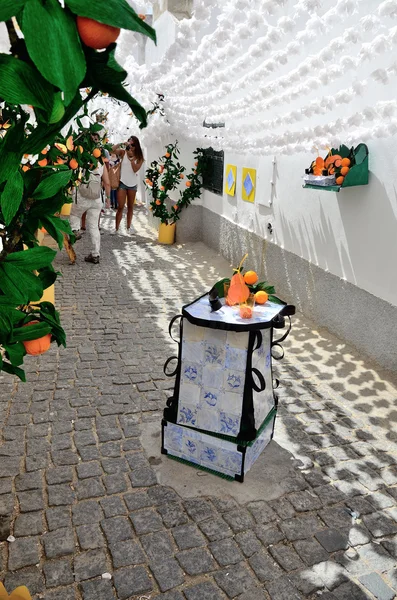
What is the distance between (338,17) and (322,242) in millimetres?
2769

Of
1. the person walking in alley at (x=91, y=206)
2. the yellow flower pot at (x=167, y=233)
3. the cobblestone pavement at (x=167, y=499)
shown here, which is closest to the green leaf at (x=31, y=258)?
the cobblestone pavement at (x=167, y=499)

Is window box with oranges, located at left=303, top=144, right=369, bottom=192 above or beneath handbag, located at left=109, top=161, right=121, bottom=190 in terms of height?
above

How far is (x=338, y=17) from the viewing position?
12.9 feet

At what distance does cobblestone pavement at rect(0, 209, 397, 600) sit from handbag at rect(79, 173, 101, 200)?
3851mm

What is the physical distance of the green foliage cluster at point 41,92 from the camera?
768mm

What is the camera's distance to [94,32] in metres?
0.81

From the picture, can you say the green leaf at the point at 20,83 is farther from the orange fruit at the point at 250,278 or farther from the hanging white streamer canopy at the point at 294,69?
the hanging white streamer canopy at the point at 294,69

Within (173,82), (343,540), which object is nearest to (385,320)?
(343,540)

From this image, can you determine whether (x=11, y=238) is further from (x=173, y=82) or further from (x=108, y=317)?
(x=173, y=82)

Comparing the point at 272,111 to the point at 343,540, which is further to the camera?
Result: the point at 272,111

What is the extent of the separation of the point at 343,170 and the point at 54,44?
15.4ft

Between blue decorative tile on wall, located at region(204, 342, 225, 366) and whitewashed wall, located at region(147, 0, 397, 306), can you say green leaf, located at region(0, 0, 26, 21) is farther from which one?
whitewashed wall, located at region(147, 0, 397, 306)

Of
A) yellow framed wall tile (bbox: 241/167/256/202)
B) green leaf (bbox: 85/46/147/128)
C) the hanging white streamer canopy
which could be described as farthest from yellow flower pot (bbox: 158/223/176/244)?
green leaf (bbox: 85/46/147/128)

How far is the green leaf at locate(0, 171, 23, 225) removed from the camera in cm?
101
